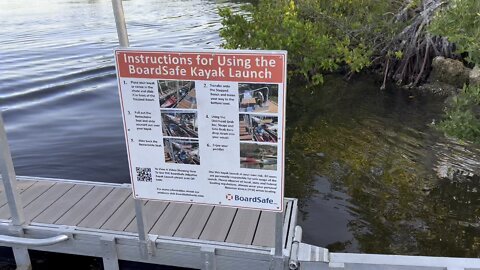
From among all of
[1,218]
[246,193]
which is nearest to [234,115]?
[246,193]

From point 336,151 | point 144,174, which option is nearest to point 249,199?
point 144,174

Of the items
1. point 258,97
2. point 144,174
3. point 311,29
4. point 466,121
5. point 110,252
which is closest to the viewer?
point 258,97

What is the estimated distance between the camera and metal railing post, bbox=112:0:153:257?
2775mm

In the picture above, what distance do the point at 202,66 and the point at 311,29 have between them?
23.8ft

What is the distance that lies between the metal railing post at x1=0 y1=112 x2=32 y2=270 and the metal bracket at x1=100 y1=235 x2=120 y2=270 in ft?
2.67

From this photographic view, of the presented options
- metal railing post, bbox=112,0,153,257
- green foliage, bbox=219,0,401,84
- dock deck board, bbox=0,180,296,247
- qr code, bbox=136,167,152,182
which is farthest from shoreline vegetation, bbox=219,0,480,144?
qr code, bbox=136,167,152,182

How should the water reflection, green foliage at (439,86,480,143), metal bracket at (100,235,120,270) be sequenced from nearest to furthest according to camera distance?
metal bracket at (100,235,120,270) < green foliage at (439,86,480,143) < the water reflection

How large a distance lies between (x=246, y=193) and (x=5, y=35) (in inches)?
853

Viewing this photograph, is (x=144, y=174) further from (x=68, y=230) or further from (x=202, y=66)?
(x=68, y=230)

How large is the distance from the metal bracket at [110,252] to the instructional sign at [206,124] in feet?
2.76

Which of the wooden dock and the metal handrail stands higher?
the metal handrail

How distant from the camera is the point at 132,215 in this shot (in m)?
4.31

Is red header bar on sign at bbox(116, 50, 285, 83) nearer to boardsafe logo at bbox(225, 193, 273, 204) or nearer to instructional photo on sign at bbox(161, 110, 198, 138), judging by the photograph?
instructional photo on sign at bbox(161, 110, 198, 138)

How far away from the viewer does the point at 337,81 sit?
1378 centimetres
